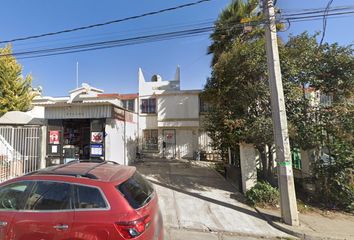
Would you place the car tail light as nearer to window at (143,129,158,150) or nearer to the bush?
the bush

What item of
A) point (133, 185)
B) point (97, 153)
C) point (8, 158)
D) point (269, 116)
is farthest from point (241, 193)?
point (8, 158)

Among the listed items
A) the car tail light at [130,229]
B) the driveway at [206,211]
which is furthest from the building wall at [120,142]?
the car tail light at [130,229]

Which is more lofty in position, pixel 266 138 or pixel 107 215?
pixel 266 138

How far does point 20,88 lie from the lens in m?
15.8

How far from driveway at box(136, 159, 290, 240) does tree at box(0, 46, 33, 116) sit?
1226 cm

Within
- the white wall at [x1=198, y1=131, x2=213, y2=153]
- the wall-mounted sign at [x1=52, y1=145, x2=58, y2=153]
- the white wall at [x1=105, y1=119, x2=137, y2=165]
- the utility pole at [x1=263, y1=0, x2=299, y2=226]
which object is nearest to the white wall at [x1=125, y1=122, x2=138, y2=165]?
the white wall at [x1=105, y1=119, x2=137, y2=165]

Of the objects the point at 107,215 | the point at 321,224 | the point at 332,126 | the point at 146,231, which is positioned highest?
the point at 332,126

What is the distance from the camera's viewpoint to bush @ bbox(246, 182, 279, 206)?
6668 millimetres

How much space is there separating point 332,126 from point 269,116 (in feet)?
6.09

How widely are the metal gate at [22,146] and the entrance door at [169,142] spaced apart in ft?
29.2

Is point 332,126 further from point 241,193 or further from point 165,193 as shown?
point 165,193

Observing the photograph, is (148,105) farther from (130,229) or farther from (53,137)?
(130,229)

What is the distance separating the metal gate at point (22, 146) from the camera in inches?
389

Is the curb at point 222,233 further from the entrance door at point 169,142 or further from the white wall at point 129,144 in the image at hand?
the entrance door at point 169,142
